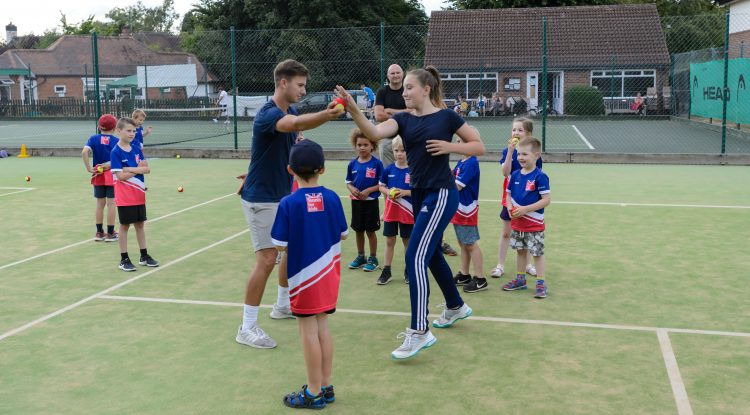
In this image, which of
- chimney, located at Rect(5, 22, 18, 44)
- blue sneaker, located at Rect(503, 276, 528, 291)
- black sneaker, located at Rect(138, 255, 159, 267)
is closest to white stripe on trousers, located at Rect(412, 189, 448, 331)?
blue sneaker, located at Rect(503, 276, 528, 291)

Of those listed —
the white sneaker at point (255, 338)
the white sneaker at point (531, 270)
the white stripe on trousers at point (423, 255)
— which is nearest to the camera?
the white stripe on trousers at point (423, 255)

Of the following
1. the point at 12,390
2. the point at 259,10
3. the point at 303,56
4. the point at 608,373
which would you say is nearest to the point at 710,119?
the point at 303,56

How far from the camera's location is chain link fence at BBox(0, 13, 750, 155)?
100 feet

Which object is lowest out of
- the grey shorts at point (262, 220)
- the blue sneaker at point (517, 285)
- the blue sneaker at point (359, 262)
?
the blue sneaker at point (517, 285)

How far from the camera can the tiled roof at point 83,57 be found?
60422 millimetres

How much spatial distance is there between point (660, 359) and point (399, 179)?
3160 mm

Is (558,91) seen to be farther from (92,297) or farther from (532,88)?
(92,297)

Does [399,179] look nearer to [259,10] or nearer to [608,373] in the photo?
[608,373]

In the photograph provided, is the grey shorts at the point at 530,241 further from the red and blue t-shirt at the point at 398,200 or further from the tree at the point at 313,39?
the tree at the point at 313,39

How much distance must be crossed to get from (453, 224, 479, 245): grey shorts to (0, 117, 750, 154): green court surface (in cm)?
1354

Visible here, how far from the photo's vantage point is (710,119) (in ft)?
88.3

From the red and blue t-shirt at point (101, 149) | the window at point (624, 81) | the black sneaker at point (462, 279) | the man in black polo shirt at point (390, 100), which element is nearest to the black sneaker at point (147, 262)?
the red and blue t-shirt at point (101, 149)

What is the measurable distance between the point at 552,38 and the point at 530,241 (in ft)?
119

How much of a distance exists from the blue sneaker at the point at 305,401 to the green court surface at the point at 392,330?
0.19 ft
